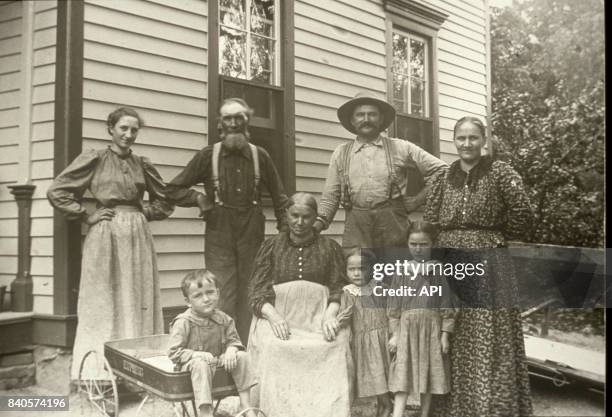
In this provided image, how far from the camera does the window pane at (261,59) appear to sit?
274 centimetres

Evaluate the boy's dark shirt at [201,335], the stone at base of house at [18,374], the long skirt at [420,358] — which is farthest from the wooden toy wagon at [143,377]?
the long skirt at [420,358]

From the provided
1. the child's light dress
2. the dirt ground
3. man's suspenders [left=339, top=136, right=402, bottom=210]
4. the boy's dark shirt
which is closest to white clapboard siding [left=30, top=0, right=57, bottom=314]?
the dirt ground

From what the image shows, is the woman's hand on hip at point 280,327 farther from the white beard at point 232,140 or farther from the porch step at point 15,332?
the porch step at point 15,332

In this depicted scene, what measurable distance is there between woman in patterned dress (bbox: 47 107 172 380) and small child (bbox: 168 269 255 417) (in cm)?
32

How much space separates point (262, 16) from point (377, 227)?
113 centimetres

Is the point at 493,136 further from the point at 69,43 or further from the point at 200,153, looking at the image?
the point at 69,43

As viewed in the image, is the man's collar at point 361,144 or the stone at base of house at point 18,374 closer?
the stone at base of house at point 18,374

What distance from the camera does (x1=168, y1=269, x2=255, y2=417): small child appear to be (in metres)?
2.20

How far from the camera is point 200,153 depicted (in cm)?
263

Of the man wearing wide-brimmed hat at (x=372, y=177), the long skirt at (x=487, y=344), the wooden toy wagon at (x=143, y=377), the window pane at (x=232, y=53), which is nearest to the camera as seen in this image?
the wooden toy wagon at (x=143, y=377)

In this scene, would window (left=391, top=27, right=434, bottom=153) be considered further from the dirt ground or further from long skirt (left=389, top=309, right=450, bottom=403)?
the dirt ground

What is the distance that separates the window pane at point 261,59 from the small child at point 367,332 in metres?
0.97

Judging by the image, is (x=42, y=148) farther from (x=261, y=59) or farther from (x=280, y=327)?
(x=280, y=327)

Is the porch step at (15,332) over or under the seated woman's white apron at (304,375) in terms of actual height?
over
